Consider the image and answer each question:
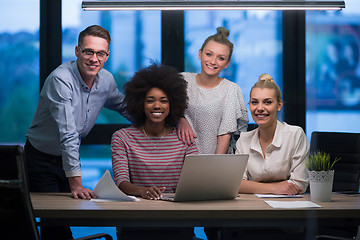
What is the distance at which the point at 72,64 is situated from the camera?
2.38 metres

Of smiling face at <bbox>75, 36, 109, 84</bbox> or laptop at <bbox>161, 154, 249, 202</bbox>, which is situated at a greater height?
smiling face at <bbox>75, 36, 109, 84</bbox>

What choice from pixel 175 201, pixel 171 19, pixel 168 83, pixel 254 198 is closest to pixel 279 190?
pixel 254 198

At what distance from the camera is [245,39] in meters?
3.71

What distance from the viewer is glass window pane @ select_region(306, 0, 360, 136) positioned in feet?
8.94

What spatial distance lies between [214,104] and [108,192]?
96 centimetres

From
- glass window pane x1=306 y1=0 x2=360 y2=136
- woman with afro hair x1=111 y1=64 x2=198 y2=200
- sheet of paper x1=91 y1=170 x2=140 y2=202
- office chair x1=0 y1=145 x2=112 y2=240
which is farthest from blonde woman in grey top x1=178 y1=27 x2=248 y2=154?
office chair x1=0 y1=145 x2=112 y2=240

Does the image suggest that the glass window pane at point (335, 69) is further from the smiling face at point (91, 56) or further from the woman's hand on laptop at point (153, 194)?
the smiling face at point (91, 56)

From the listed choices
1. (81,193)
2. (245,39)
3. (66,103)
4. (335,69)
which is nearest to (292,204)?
(81,193)

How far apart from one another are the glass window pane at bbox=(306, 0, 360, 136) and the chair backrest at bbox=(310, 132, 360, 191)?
0.08m

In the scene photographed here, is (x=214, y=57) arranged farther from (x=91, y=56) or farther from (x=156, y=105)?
(x=91, y=56)

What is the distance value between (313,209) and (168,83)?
90cm

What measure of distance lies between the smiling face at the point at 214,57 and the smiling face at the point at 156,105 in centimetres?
47

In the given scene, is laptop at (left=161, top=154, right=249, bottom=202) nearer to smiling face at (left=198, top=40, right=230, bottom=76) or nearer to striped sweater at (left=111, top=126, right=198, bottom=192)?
striped sweater at (left=111, top=126, right=198, bottom=192)

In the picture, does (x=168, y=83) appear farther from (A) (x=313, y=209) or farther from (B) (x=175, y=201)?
(A) (x=313, y=209)
